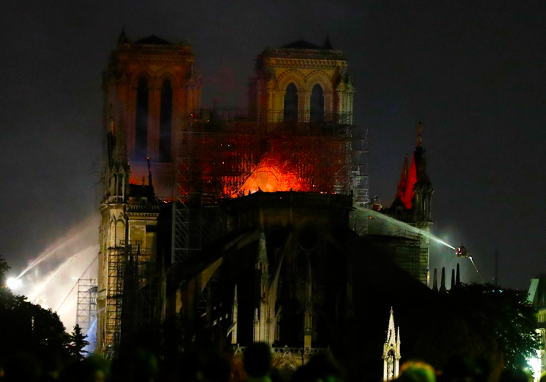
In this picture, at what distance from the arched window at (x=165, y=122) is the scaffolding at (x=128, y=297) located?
Result: 609 inches

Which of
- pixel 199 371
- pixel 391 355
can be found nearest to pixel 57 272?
pixel 391 355

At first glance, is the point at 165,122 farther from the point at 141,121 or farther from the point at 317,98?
the point at 317,98

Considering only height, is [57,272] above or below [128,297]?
above

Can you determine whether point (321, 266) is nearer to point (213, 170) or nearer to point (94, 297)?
point (213, 170)

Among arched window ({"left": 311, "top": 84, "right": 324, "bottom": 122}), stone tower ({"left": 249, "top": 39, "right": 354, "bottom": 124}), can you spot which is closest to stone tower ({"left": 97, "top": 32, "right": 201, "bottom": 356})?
stone tower ({"left": 249, "top": 39, "right": 354, "bottom": 124})

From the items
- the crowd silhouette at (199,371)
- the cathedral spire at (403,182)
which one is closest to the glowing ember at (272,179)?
the cathedral spire at (403,182)

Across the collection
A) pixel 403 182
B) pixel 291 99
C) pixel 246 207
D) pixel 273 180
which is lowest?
pixel 246 207

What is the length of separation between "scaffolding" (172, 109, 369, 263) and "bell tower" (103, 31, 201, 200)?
7.81 metres

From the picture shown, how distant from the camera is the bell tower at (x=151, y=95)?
104750mm

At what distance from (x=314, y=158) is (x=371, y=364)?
22533 millimetres

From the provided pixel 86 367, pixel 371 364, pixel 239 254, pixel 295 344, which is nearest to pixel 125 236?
pixel 239 254

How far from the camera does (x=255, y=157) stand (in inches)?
3784

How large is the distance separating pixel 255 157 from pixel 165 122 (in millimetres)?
12043

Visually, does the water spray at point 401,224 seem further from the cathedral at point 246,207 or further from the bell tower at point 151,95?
the bell tower at point 151,95
